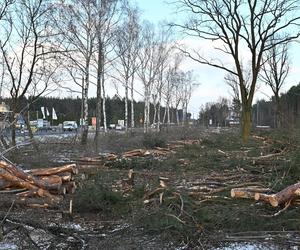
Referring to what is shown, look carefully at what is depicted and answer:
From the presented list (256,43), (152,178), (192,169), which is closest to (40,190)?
(152,178)

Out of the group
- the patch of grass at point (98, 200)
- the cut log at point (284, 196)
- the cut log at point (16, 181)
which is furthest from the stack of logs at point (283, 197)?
the cut log at point (16, 181)

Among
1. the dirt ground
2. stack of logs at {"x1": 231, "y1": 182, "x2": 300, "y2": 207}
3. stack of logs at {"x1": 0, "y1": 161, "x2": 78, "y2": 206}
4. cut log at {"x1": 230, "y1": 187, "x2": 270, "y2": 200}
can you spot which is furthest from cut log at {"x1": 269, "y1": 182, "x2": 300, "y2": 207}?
stack of logs at {"x1": 0, "y1": 161, "x2": 78, "y2": 206}

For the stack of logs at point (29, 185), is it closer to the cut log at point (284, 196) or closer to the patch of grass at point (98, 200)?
the patch of grass at point (98, 200)

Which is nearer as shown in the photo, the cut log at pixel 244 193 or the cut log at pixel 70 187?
the cut log at pixel 244 193

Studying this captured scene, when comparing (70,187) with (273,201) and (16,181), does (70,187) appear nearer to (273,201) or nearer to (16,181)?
(16,181)

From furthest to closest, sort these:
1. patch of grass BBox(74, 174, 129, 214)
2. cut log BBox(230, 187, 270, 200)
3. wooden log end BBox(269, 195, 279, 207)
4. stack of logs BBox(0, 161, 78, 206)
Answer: stack of logs BBox(0, 161, 78, 206) < patch of grass BBox(74, 174, 129, 214) < cut log BBox(230, 187, 270, 200) < wooden log end BBox(269, 195, 279, 207)

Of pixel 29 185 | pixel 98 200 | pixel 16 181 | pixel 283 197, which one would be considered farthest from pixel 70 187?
pixel 283 197

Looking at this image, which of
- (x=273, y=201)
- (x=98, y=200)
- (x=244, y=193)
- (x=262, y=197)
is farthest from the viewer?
(x=98, y=200)

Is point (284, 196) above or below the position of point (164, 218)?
above

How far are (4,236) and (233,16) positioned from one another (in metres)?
19.8

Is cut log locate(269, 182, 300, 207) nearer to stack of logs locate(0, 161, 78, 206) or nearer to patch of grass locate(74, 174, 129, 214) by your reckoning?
patch of grass locate(74, 174, 129, 214)

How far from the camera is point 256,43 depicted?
2405 centimetres

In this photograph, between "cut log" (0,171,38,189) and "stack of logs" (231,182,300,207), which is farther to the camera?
"cut log" (0,171,38,189)

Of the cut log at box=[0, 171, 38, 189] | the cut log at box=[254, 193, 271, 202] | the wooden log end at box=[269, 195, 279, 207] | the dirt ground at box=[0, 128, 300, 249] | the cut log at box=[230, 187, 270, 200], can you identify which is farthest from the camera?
→ the cut log at box=[0, 171, 38, 189]
